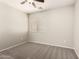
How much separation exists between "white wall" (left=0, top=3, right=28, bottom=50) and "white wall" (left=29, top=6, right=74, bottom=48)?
134 centimetres

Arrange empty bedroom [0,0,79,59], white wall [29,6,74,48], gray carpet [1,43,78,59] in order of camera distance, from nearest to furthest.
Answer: gray carpet [1,43,78,59]
empty bedroom [0,0,79,59]
white wall [29,6,74,48]

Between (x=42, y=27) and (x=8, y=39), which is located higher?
(x=42, y=27)

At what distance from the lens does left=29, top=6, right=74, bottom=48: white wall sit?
3.30m

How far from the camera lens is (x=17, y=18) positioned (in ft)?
12.2

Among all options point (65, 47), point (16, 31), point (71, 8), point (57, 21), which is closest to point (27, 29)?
point (16, 31)

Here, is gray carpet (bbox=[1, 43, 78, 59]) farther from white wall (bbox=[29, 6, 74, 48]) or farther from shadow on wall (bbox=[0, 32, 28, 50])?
white wall (bbox=[29, 6, 74, 48])

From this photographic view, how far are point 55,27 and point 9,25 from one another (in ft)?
9.78

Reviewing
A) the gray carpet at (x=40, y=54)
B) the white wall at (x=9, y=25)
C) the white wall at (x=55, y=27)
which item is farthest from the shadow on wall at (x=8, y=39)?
the white wall at (x=55, y=27)

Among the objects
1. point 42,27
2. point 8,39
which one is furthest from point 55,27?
point 8,39

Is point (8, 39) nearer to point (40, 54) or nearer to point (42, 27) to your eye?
point (40, 54)

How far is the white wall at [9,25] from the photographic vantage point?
2.80 metres

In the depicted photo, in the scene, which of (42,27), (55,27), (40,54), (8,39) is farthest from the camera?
(42,27)

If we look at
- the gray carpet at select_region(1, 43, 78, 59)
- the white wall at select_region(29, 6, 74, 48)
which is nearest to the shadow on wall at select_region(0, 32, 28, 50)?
the gray carpet at select_region(1, 43, 78, 59)

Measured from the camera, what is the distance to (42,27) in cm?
420
